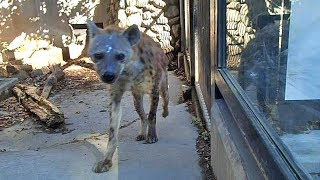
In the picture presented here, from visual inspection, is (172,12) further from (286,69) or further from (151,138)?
(286,69)

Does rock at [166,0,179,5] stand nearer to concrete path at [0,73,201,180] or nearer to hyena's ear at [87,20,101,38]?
concrete path at [0,73,201,180]

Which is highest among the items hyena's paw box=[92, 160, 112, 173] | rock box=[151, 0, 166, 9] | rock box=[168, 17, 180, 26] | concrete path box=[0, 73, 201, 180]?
rock box=[151, 0, 166, 9]

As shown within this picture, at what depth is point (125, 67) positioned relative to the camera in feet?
10.3

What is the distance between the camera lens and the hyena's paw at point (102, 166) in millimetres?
2969

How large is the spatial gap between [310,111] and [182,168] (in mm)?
1668

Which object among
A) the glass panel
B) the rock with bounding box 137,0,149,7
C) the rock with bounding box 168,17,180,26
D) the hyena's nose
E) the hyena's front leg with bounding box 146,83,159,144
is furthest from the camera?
the rock with bounding box 168,17,180,26

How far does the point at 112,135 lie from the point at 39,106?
1833 mm

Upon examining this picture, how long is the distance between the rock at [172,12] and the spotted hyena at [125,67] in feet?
11.0

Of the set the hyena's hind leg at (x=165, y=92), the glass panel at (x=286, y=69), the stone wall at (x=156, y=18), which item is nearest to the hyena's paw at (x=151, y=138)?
the hyena's hind leg at (x=165, y=92)

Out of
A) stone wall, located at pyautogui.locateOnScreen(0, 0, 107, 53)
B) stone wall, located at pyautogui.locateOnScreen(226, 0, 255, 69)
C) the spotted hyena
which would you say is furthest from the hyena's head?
stone wall, located at pyautogui.locateOnScreen(0, 0, 107, 53)

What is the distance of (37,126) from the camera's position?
14.1 feet

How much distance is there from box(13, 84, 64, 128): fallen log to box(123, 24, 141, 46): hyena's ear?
150 centimetres

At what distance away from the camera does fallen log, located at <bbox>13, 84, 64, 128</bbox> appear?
13.6 ft

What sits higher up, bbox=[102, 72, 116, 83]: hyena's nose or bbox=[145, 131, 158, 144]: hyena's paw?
bbox=[102, 72, 116, 83]: hyena's nose
